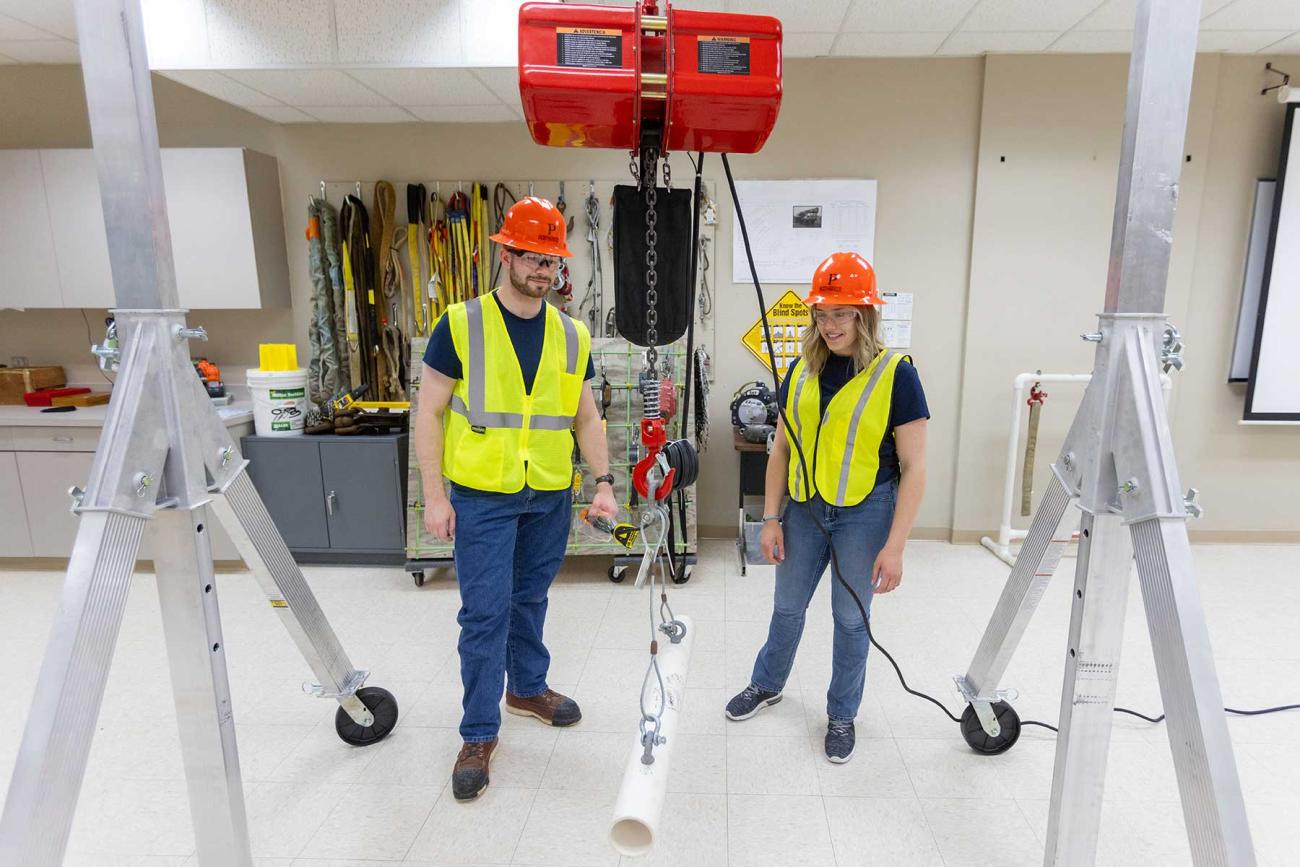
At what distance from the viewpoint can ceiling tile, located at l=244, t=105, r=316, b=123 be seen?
3.46 metres

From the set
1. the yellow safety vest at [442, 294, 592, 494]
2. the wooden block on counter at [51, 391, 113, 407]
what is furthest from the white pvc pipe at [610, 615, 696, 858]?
the wooden block on counter at [51, 391, 113, 407]

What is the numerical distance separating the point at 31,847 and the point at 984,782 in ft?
7.19

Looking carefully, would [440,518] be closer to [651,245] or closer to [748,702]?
[651,245]

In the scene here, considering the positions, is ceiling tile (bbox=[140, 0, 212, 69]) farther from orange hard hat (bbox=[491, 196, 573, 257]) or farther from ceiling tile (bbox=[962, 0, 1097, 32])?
ceiling tile (bbox=[962, 0, 1097, 32])

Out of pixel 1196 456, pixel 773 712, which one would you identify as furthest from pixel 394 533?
pixel 1196 456

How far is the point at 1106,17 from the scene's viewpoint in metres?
3.02

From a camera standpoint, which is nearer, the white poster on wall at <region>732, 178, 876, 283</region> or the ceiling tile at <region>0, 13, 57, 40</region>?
the ceiling tile at <region>0, 13, 57, 40</region>

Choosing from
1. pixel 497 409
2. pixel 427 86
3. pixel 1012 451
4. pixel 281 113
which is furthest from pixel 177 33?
pixel 1012 451

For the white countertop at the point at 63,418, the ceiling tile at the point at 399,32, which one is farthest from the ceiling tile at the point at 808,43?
the white countertop at the point at 63,418

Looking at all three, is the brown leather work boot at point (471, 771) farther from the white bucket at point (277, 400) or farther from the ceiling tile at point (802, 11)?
the ceiling tile at point (802, 11)

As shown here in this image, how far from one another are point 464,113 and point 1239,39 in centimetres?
387

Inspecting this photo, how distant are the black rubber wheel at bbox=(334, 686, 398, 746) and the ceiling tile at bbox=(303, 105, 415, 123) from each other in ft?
9.35

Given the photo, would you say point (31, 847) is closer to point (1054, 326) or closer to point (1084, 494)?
point (1084, 494)

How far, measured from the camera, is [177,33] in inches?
111
